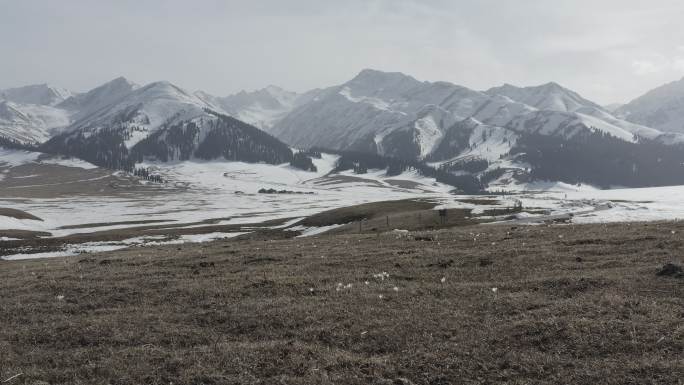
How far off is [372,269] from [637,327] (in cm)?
1315

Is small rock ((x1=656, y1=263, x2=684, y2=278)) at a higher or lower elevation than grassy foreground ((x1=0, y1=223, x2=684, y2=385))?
higher

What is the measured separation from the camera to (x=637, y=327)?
13219mm

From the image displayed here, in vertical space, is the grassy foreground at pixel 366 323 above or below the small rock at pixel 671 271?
below

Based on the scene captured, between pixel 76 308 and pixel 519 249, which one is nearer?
pixel 76 308

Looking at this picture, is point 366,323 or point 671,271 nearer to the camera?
point 366,323

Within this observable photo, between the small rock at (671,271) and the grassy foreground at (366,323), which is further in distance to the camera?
the small rock at (671,271)

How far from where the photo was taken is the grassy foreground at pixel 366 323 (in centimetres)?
1177

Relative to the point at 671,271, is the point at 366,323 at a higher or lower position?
lower

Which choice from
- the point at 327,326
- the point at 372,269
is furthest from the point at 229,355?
the point at 372,269

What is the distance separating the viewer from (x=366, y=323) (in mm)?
15188

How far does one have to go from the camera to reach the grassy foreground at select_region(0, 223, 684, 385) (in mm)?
11773

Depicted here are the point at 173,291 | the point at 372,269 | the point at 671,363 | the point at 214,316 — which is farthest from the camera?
the point at 372,269

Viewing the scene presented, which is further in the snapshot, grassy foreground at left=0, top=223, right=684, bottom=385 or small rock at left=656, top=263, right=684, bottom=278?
small rock at left=656, top=263, right=684, bottom=278

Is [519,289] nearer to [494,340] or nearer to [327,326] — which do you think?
[494,340]
